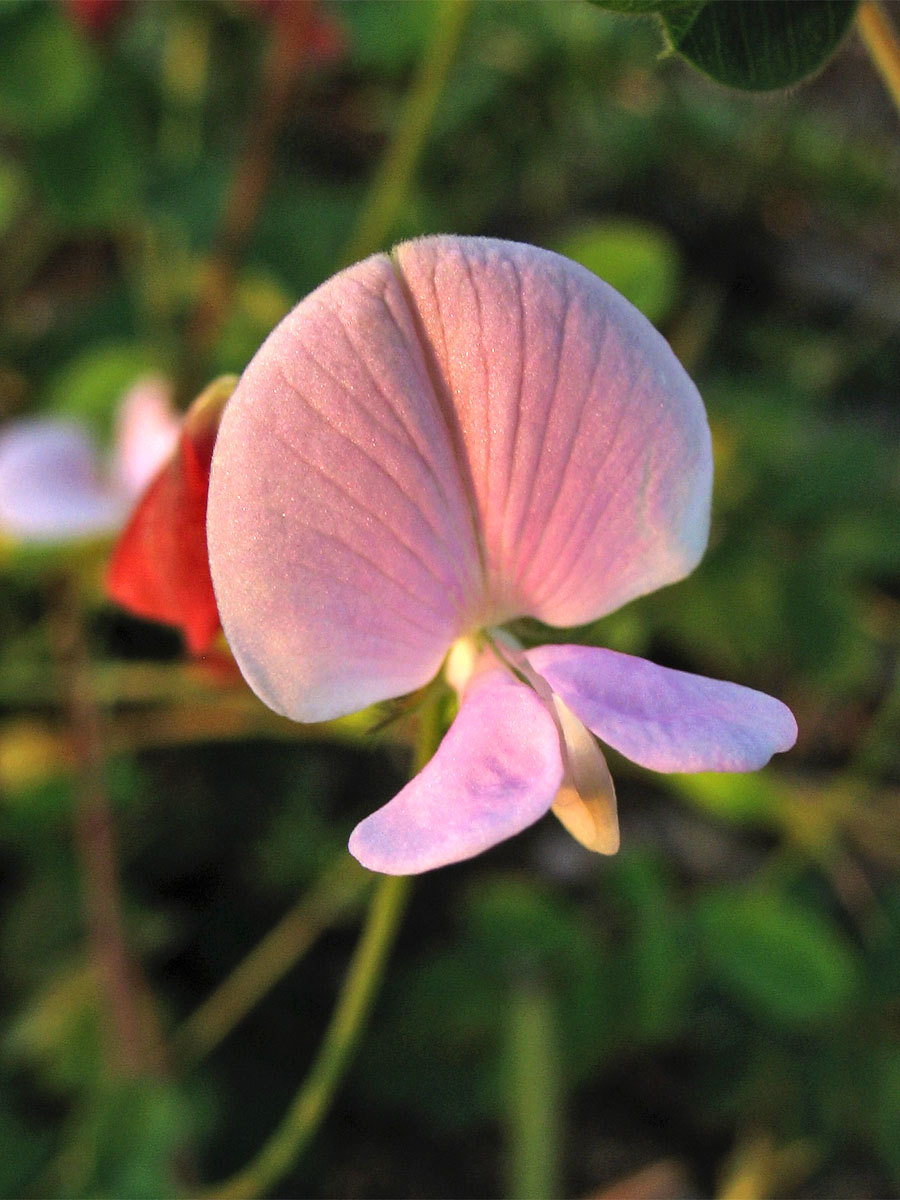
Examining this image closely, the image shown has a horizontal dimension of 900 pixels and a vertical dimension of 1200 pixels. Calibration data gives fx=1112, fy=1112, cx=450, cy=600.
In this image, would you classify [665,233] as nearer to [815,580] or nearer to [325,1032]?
[815,580]

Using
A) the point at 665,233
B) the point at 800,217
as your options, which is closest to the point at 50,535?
the point at 665,233

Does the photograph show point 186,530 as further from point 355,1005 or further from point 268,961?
point 268,961

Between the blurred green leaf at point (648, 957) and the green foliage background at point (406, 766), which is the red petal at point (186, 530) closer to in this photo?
the green foliage background at point (406, 766)

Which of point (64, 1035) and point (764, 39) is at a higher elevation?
point (764, 39)

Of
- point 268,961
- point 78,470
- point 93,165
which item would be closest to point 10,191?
point 93,165

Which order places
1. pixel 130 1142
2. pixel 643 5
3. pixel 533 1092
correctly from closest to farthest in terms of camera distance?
pixel 643 5, pixel 130 1142, pixel 533 1092

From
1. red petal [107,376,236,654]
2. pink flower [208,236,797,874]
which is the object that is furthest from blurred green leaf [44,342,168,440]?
pink flower [208,236,797,874]

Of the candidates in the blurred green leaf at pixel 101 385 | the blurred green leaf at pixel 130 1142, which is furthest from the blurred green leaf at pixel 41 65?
the blurred green leaf at pixel 130 1142
